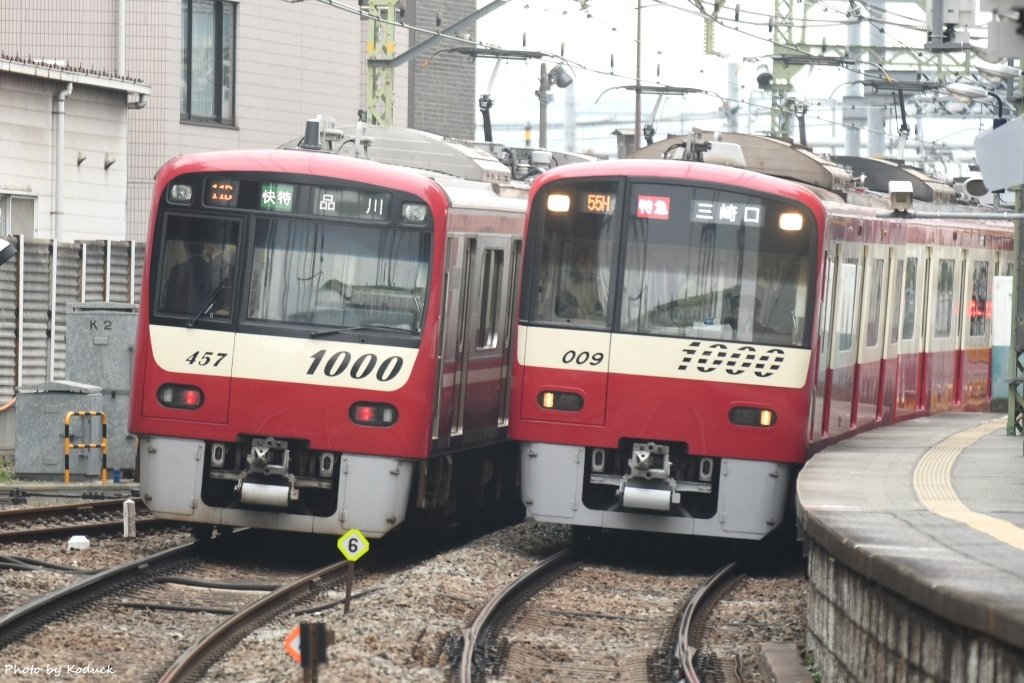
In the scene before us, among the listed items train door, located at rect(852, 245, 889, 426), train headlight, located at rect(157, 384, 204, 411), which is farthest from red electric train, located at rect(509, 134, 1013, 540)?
train headlight, located at rect(157, 384, 204, 411)

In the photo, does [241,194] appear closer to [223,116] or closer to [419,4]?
[223,116]

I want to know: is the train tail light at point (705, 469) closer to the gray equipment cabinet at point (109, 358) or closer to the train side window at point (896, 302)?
the train side window at point (896, 302)

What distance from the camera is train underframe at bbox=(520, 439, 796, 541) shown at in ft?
44.3

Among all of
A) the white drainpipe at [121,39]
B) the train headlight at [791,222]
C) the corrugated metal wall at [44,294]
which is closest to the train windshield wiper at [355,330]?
the train headlight at [791,222]

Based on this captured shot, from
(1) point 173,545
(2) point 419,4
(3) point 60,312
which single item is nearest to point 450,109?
(2) point 419,4

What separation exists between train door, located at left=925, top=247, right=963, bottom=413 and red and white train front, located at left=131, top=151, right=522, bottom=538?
7.16m

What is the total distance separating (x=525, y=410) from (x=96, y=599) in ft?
11.5

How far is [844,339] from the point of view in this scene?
1492 cm

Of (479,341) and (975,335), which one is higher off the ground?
(479,341)

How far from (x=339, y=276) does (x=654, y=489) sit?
2.62 meters

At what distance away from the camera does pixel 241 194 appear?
43.9 ft

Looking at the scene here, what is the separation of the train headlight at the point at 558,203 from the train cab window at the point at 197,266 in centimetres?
219

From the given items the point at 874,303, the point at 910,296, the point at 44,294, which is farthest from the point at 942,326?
the point at 44,294

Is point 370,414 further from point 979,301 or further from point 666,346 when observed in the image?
point 979,301
